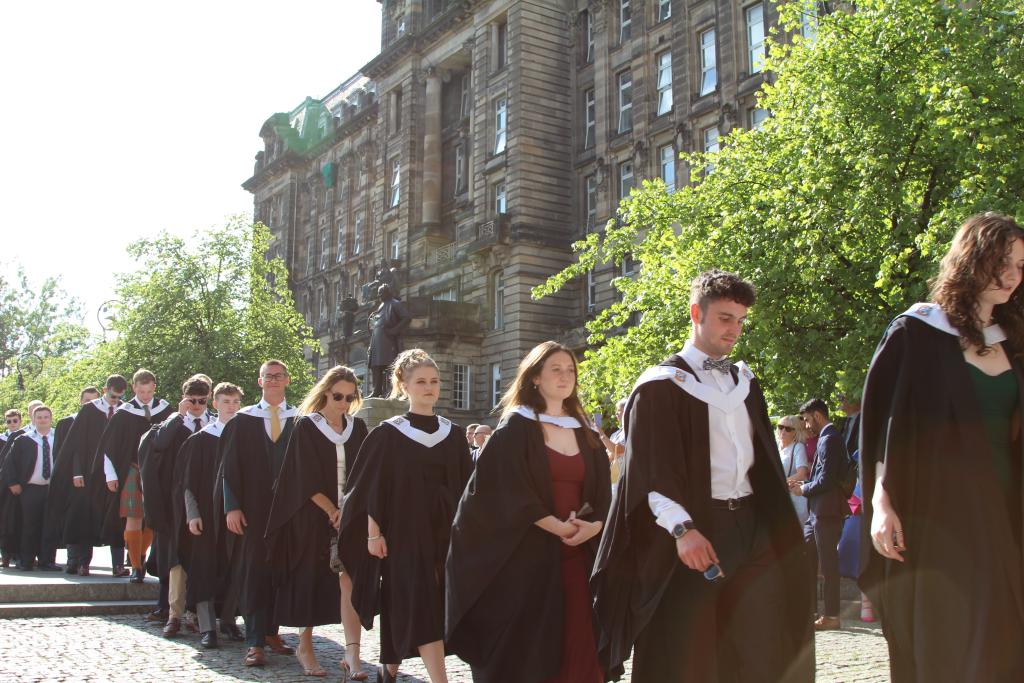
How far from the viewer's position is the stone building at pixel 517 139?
119 ft

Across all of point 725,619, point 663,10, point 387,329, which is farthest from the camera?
point 663,10

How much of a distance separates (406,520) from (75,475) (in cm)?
817

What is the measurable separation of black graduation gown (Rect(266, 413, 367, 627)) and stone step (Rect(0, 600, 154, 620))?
13.6 feet

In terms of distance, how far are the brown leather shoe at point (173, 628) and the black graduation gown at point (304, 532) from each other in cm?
204

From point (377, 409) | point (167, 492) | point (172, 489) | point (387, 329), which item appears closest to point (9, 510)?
point (167, 492)

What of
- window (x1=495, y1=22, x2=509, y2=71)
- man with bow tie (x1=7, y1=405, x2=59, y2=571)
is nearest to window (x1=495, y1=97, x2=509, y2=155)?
window (x1=495, y1=22, x2=509, y2=71)

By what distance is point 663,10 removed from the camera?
38562mm

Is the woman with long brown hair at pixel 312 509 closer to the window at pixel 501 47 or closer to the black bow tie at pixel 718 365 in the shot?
the black bow tie at pixel 718 365

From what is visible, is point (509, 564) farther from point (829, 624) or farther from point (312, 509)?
point (829, 624)

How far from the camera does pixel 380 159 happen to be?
56.7 meters

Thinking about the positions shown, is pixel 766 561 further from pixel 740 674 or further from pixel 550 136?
pixel 550 136

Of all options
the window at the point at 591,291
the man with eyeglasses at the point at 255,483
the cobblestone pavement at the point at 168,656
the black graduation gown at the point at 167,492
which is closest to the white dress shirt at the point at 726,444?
the cobblestone pavement at the point at 168,656

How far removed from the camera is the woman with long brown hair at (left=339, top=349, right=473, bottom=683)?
641 cm

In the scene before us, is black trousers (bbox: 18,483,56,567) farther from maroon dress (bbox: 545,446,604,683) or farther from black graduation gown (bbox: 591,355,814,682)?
black graduation gown (bbox: 591,355,814,682)
